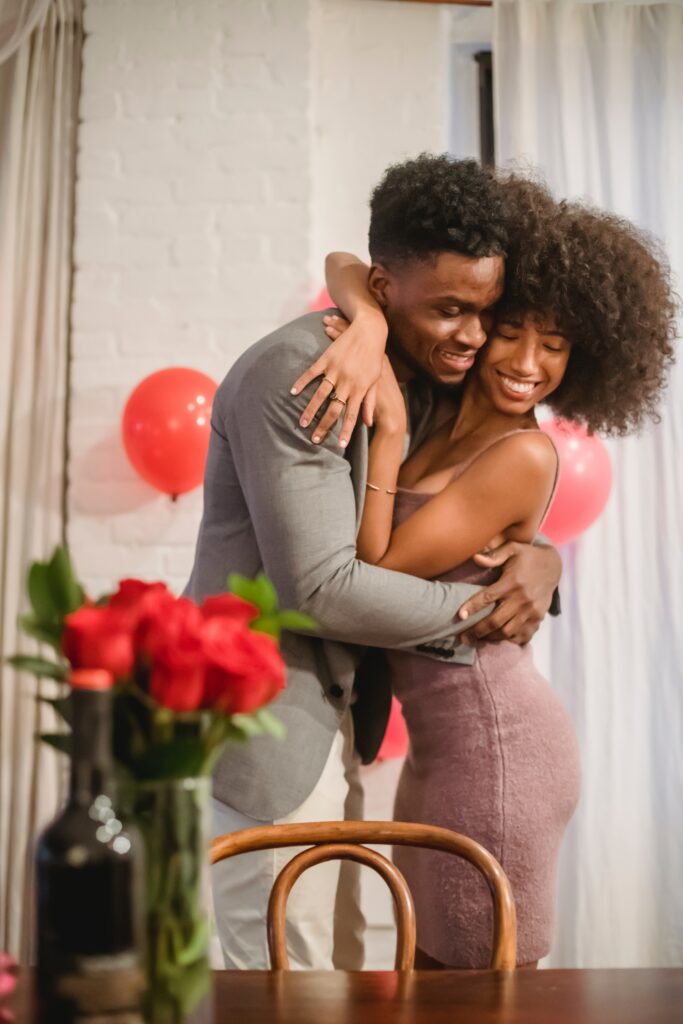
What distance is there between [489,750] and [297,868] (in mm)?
489

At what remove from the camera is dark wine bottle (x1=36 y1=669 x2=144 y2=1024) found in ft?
1.95

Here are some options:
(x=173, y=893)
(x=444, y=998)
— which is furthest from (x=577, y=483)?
(x=173, y=893)

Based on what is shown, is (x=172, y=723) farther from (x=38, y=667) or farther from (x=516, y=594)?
(x=516, y=594)

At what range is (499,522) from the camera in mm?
1711

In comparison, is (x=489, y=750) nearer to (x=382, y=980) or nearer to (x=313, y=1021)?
(x=382, y=980)

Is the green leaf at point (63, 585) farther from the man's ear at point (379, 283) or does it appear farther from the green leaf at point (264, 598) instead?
the man's ear at point (379, 283)

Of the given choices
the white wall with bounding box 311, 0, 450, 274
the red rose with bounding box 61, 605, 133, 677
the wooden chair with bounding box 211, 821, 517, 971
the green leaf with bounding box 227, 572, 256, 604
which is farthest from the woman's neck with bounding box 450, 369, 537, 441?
the white wall with bounding box 311, 0, 450, 274

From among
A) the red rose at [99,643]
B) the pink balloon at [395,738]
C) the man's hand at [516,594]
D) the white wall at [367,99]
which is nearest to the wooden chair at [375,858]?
the man's hand at [516,594]

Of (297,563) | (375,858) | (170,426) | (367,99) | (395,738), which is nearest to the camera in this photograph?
(375,858)

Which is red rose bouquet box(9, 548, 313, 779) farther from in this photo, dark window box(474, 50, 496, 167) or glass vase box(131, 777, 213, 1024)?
dark window box(474, 50, 496, 167)

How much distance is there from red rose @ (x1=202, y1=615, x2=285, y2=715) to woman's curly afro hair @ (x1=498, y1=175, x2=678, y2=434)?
1.24 metres

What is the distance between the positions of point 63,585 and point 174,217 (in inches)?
107

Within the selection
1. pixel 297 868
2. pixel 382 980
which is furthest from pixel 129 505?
pixel 382 980

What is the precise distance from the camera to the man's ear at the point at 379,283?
1.79 m
